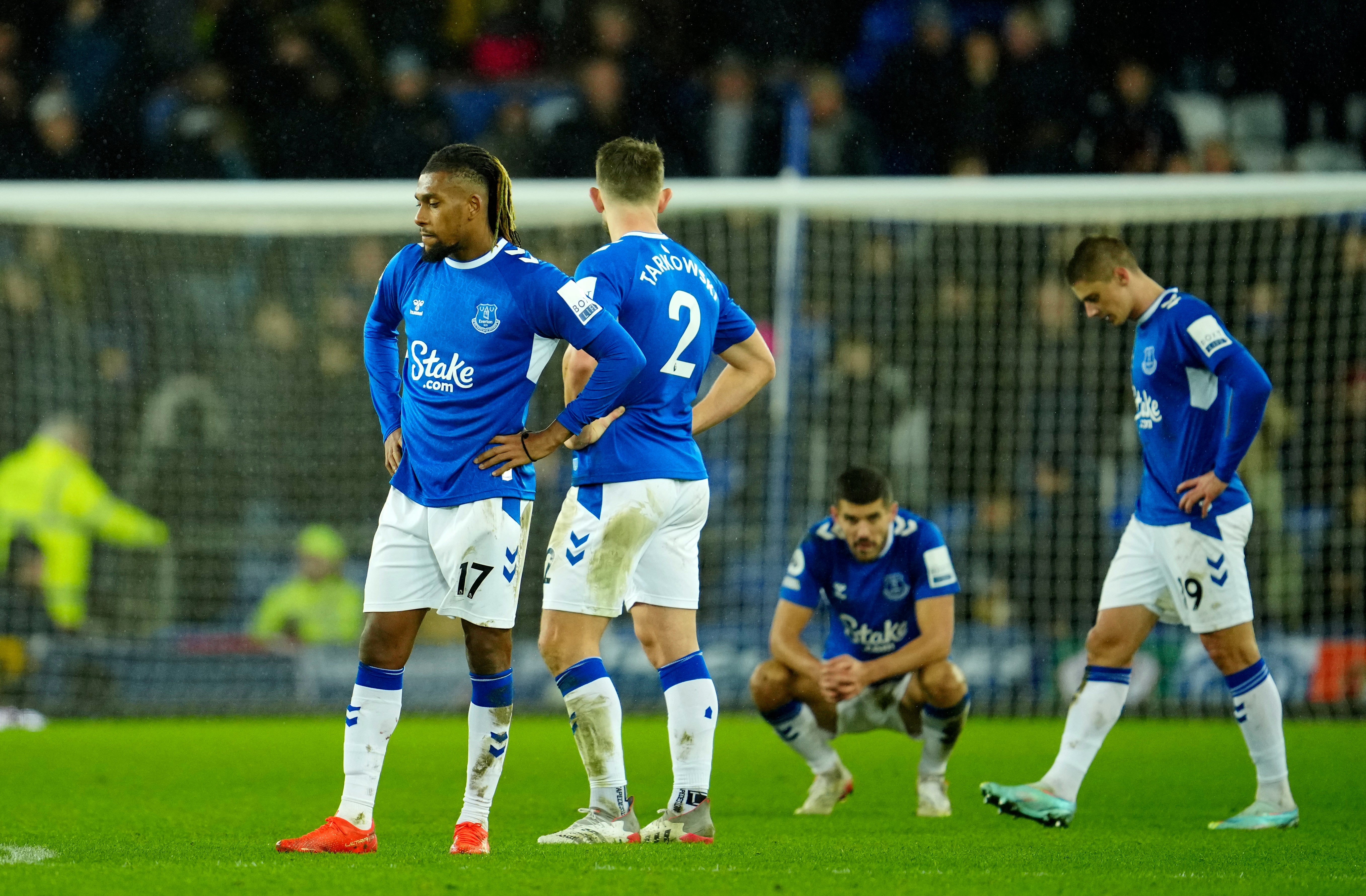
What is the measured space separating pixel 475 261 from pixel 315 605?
755 centimetres

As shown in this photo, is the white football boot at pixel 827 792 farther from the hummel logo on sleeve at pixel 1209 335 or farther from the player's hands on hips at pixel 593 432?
the hummel logo on sleeve at pixel 1209 335

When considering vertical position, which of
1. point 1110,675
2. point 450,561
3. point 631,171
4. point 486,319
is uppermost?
point 631,171

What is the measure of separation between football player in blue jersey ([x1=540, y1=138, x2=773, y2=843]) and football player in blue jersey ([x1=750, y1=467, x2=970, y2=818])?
4.13 feet

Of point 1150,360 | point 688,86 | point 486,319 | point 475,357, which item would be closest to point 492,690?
point 475,357

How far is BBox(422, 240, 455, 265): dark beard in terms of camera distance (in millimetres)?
4477

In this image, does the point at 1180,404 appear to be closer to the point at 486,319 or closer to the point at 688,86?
the point at 486,319

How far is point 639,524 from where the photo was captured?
4773mm

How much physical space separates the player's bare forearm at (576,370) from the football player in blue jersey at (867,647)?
1493mm

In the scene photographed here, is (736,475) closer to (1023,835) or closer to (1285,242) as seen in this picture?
(1285,242)

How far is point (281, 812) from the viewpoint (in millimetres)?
5766

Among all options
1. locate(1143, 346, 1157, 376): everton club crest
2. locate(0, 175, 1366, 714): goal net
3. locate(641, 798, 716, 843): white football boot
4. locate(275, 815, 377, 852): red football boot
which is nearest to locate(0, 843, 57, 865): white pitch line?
locate(275, 815, 377, 852): red football boot

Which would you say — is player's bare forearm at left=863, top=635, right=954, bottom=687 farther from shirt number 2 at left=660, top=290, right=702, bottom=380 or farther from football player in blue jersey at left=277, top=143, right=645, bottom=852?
football player in blue jersey at left=277, top=143, right=645, bottom=852

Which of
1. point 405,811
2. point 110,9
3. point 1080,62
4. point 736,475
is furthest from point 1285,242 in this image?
point 110,9

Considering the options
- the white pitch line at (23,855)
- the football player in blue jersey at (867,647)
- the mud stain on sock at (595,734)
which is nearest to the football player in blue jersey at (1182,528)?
the football player in blue jersey at (867,647)
